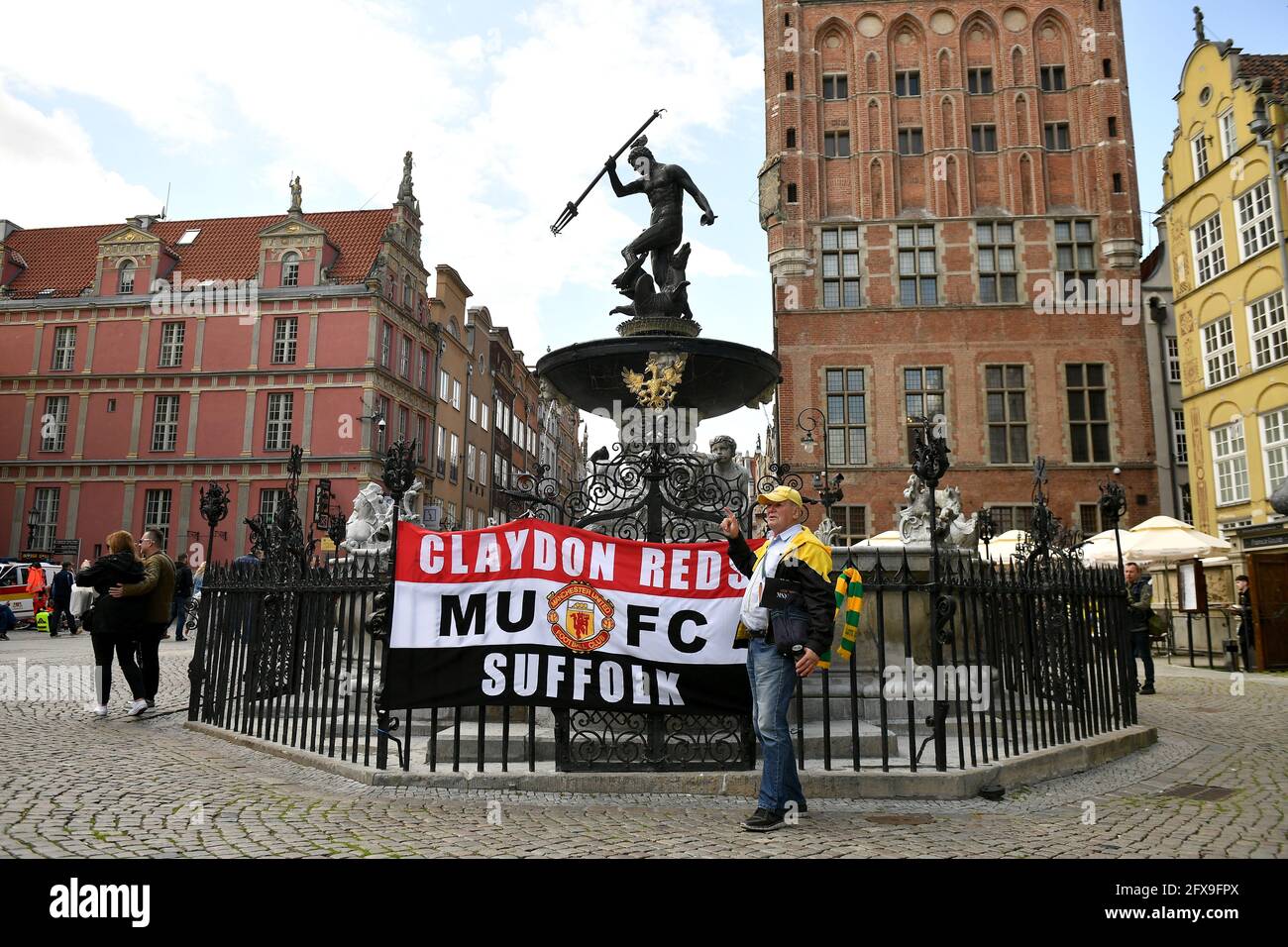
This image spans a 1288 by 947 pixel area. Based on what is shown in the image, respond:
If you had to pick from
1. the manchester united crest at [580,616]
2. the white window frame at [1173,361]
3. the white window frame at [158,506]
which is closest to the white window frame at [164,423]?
the white window frame at [158,506]

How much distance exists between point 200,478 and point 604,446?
120 feet

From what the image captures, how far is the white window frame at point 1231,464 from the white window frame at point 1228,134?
8.44 m

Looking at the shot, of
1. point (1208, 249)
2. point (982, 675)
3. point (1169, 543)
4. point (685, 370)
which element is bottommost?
point (982, 675)

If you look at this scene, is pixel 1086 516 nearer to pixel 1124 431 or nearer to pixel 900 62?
pixel 1124 431

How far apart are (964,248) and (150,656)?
31045 mm

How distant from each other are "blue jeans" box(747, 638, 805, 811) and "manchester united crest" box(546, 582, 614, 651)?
4.78 ft

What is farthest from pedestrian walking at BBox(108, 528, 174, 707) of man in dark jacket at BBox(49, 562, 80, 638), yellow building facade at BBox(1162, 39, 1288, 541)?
yellow building facade at BBox(1162, 39, 1288, 541)

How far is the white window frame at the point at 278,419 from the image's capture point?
128 feet

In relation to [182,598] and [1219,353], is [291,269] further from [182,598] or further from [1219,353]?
[1219,353]

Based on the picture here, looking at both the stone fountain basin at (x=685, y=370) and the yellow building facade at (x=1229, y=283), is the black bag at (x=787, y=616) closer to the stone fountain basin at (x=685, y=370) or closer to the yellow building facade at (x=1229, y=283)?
the stone fountain basin at (x=685, y=370)

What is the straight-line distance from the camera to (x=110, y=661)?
8.92 m

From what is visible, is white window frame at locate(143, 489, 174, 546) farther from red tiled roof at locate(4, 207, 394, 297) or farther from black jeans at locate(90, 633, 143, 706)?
black jeans at locate(90, 633, 143, 706)

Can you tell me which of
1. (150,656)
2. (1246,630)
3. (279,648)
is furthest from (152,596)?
(1246,630)

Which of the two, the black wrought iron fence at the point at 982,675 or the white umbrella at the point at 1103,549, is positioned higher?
the white umbrella at the point at 1103,549
